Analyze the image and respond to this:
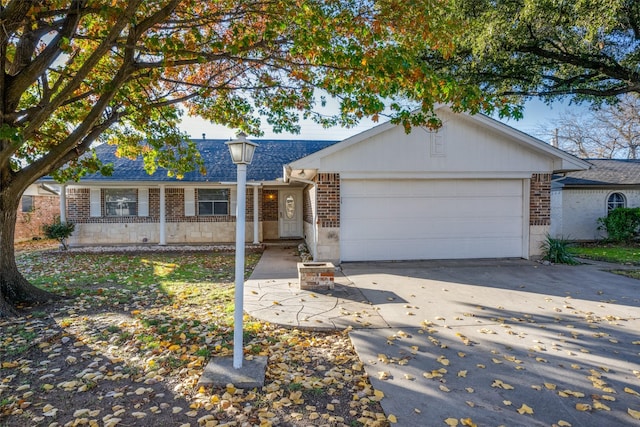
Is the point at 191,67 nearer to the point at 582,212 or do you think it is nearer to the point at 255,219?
the point at 255,219

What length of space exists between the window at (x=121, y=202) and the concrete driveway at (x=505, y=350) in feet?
35.5

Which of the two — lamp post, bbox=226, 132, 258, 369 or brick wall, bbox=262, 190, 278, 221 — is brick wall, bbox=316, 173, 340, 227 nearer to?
lamp post, bbox=226, 132, 258, 369

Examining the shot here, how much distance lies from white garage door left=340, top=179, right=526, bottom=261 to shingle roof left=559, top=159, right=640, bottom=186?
22.1 feet

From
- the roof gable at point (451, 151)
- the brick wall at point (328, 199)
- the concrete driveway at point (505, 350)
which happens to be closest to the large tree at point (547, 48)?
the roof gable at point (451, 151)

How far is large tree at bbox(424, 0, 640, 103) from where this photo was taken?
749 cm

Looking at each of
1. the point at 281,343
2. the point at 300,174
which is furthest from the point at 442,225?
the point at 281,343

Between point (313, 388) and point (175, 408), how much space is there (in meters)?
1.26

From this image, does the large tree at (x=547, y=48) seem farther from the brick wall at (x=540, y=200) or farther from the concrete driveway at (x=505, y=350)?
the concrete driveway at (x=505, y=350)

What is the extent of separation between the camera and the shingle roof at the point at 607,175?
14938 millimetres

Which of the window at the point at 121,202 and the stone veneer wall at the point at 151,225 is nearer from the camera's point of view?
the stone veneer wall at the point at 151,225

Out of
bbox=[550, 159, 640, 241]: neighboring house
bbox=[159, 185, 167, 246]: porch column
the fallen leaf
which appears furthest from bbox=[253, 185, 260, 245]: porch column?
bbox=[550, 159, 640, 241]: neighboring house

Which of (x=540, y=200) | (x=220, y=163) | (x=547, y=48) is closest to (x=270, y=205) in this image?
(x=220, y=163)

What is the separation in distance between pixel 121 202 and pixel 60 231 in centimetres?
231

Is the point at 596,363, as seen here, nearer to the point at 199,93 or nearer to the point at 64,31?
the point at 199,93
